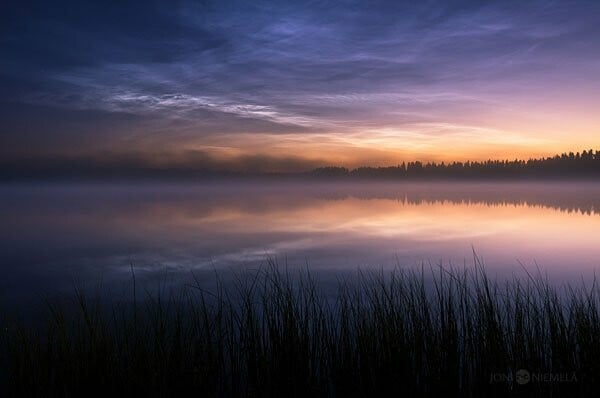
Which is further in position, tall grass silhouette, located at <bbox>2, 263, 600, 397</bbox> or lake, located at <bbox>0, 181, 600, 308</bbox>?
lake, located at <bbox>0, 181, 600, 308</bbox>

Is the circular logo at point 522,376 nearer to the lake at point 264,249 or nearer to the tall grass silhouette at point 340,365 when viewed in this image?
the tall grass silhouette at point 340,365

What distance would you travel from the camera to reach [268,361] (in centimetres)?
496

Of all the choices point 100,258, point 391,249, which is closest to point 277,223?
point 391,249

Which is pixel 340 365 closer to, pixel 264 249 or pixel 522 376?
pixel 522 376

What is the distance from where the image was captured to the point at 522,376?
15.2 ft

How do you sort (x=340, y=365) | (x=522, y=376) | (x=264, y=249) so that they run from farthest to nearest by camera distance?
(x=264, y=249), (x=340, y=365), (x=522, y=376)

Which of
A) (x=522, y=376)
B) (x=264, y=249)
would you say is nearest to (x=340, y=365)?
(x=522, y=376)

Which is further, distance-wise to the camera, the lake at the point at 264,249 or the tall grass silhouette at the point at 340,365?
the lake at the point at 264,249

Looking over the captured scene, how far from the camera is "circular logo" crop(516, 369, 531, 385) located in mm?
4598

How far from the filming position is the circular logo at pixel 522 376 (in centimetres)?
460

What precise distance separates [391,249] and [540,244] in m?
7.52

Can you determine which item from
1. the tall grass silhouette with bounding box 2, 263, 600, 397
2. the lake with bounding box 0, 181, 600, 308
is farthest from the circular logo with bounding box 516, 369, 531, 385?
the lake with bounding box 0, 181, 600, 308

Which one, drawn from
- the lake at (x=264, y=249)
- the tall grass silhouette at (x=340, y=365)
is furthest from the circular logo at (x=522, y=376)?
the lake at (x=264, y=249)

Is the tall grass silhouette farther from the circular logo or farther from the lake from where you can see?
the lake
